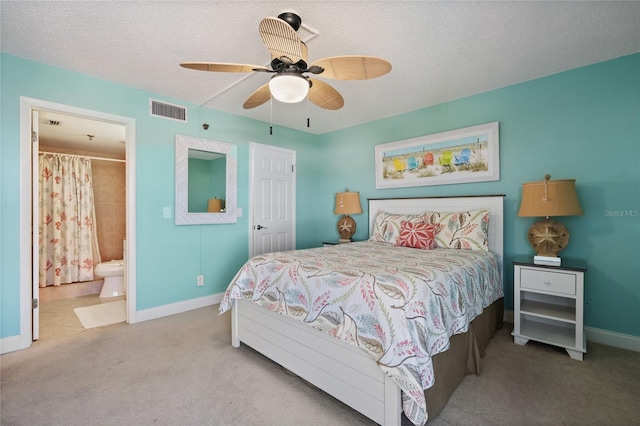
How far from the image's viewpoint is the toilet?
13.0 ft

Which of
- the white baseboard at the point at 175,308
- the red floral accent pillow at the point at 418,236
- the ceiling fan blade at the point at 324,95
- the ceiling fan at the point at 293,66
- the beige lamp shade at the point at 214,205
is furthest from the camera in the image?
the beige lamp shade at the point at 214,205

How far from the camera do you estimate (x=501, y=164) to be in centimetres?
304

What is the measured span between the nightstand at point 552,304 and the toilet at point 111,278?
4828 millimetres

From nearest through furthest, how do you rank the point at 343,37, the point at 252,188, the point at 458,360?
1. the point at 458,360
2. the point at 343,37
3. the point at 252,188

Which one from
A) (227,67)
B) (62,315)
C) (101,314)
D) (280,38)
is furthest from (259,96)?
(62,315)

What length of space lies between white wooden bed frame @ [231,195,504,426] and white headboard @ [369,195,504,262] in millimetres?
233

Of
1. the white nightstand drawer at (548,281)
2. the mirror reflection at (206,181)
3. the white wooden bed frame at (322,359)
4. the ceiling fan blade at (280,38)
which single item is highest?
the ceiling fan blade at (280,38)

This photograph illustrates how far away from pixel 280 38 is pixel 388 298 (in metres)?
1.48

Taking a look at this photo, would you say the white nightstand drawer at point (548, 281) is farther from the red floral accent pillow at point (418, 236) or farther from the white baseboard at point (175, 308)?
the white baseboard at point (175, 308)

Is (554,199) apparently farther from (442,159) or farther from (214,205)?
(214,205)

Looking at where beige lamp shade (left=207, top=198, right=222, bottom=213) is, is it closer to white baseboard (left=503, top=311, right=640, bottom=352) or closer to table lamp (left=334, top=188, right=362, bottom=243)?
table lamp (left=334, top=188, right=362, bottom=243)

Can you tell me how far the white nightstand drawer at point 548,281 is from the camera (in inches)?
87.3

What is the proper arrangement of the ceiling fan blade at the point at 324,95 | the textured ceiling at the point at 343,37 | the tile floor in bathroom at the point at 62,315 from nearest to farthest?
the textured ceiling at the point at 343,37, the ceiling fan blade at the point at 324,95, the tile floor in bathroom at the point at 62,315

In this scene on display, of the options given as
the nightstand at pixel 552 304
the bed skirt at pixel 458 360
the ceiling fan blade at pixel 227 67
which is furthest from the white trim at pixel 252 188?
the nightstand at pixel 552 304
